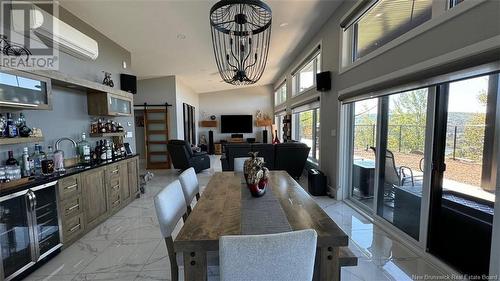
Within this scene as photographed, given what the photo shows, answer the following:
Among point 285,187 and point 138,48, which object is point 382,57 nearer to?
point 285,187

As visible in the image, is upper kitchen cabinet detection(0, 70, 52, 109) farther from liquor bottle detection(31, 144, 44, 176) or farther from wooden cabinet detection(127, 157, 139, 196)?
wooden cabinet detection(127, 157, 139, 196)

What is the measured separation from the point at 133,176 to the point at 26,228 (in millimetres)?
1979

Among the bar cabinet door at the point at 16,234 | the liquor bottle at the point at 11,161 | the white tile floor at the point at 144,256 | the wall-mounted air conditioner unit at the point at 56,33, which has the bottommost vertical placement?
the white tile floor at the point at 144,256

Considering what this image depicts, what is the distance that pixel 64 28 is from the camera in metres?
2.55

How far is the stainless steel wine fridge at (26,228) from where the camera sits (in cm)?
191

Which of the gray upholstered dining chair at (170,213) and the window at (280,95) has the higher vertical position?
the window at (280,95)

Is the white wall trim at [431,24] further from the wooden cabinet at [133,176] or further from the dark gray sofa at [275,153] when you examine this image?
the wooden cabinet at [133,176]

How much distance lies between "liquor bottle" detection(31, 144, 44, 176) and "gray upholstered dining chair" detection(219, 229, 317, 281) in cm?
260

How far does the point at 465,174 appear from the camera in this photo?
1953 mm

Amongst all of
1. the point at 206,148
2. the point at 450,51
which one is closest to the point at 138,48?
the point at 450,51

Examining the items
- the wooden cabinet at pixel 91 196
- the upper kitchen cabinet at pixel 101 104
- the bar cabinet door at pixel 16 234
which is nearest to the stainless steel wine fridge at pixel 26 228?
the bar cabinet door at pixel 16 234

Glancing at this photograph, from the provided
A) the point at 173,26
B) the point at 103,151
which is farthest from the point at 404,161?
the point at 103,151

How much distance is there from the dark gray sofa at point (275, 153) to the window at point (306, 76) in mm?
1445

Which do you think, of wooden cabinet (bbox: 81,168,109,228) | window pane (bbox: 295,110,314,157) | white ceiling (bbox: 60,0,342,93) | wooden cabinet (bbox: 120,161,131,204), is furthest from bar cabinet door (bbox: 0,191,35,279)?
window pane (bbox: 295,110,314,157)
